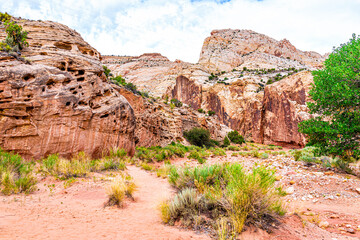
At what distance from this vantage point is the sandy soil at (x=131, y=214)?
2.88 meters

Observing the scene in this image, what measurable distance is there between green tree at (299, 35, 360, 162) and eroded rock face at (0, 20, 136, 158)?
1142cm

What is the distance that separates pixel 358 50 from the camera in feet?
25.2

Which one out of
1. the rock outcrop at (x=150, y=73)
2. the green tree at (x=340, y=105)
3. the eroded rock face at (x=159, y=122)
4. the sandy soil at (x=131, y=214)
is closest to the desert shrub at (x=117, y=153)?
the eroded rock face at (x=159, y=122)

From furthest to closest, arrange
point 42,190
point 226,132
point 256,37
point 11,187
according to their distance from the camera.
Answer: point 256,37 → point 226,132 → point 42,190 → point 11,187

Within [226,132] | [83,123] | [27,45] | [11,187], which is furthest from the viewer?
[226,132]

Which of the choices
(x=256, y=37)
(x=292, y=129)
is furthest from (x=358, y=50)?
(x=256, y=37)

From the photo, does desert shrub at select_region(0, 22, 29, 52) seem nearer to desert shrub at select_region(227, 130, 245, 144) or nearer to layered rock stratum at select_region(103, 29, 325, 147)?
layered rock stratum at select_region(103, 29, 325, 147)

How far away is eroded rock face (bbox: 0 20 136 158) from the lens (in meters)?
8.78

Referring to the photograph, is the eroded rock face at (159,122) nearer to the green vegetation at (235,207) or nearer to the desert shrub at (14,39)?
the desert shrub at (14,39)

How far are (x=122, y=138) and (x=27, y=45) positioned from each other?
9282 mm

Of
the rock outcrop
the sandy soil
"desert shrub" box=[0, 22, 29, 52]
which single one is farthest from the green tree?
the rock outcrop

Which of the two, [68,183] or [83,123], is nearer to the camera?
[68,183]

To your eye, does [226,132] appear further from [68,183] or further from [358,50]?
[68,183]

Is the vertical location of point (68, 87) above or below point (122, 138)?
above
